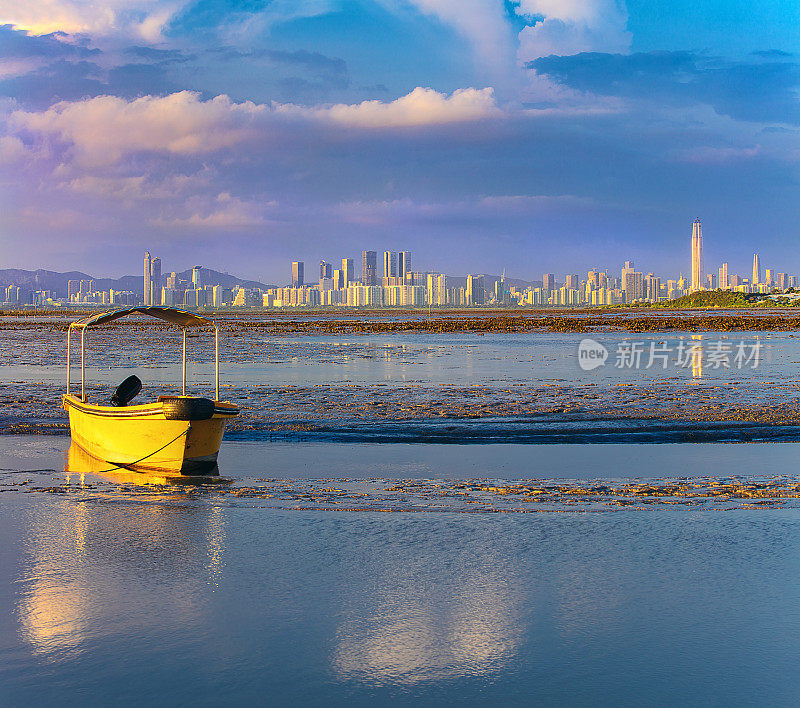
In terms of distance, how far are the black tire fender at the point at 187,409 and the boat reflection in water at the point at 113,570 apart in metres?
2.20

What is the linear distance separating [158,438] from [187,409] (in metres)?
0.99

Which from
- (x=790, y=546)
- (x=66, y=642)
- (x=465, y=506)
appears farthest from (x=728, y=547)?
(x=66, y=642)

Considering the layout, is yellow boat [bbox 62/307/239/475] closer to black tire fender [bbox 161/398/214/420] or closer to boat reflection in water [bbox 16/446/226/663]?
black tire fender [bbox 161/398/214/420]

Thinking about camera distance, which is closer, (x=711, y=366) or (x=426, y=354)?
(x=711, y=366)

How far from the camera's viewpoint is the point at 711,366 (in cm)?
3969

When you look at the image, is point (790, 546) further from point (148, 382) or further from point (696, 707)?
point (148, 382)

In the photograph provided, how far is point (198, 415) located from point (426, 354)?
36314 mm

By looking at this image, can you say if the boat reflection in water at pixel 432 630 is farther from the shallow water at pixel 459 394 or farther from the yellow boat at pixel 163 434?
the shallow water at pixel 459 394

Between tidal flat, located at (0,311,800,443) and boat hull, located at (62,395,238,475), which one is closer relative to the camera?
boat hull, located at (62,395,238,475)

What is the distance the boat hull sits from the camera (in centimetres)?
1616

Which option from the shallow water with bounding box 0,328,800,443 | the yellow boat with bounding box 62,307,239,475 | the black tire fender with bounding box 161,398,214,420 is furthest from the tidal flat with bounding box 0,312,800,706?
the black tire fender with bounding box 161,398,214,420

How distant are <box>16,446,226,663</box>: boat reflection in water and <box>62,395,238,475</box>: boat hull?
212 cm

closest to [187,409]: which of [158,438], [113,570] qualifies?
[158,438]

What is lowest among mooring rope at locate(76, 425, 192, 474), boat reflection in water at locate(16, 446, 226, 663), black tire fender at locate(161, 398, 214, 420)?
boat reflection in water at locate(16, 446, 226, 663)
